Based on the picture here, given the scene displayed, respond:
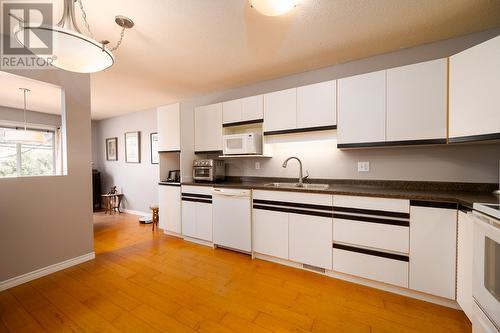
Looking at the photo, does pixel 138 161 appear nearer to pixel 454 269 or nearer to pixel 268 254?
pixel 268 254

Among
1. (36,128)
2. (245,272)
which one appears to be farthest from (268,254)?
(36,128)

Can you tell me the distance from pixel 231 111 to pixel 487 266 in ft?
9.57

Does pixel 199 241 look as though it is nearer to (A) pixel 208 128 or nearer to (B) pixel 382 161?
(A) pixel 208 128

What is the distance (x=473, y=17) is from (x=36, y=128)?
7.57 metres

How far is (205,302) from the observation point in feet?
5.96

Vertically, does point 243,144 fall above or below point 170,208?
above

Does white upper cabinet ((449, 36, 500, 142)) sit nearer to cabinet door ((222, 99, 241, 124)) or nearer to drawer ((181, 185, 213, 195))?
cabinet door ((222, 99, 241, 124))

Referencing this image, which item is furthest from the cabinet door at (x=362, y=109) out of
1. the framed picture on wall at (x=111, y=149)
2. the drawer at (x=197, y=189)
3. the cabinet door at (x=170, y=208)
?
the framed picture on wall at (x=111, y=149)

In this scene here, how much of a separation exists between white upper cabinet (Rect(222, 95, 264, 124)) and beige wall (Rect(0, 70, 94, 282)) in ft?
5.88

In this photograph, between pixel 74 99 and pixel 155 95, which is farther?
pixel 155 95

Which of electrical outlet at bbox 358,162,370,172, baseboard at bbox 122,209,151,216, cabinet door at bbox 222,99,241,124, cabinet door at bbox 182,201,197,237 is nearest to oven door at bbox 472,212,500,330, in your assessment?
electrical outlet at bbox 358,162,370,172

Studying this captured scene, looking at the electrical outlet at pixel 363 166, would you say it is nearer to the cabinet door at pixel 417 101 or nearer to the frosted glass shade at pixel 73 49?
the cabinet door at pixel 417 101

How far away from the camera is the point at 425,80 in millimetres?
1960

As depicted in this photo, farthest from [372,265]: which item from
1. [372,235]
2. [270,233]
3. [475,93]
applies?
[475,93]
